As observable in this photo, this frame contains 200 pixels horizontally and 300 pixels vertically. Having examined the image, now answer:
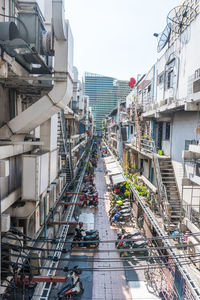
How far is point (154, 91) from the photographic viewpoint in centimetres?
1716

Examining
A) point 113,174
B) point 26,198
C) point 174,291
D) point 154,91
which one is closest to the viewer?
point 26,198

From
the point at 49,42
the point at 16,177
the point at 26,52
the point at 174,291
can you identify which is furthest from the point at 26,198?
the point at 174,291

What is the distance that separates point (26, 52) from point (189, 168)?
28.7ft

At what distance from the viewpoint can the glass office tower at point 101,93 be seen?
124938 millimetres

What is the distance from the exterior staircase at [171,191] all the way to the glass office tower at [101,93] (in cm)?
11199

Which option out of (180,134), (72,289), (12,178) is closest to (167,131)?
(180,134)

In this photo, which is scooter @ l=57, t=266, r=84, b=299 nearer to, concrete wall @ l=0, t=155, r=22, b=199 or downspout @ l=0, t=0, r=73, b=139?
concrete wall @ l=0, t=155, r=22, b=199

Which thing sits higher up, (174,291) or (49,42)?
(49,42)

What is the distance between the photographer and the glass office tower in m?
125

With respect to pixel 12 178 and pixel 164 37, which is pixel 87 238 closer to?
pixel 12 178

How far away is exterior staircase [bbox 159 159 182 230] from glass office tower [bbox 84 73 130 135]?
111988 millimetres

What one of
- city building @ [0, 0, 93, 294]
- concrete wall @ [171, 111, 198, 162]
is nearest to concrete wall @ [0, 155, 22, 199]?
city building @ [0, 0, 93, 294]

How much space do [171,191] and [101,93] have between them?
11805 centimetres

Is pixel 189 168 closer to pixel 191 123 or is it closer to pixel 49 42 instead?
pixel 191 123
